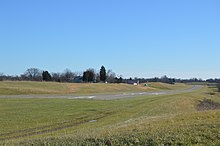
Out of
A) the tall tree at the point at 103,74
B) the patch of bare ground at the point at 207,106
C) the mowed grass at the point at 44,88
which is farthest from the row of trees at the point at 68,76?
the patch of bare ground at the point at 207,106

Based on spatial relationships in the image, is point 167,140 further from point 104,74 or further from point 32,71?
point 32,71

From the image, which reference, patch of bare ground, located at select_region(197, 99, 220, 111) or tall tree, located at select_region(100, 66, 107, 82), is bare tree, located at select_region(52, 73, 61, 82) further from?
patch of bare ground, located at select_region(197, 99, 220, 111)

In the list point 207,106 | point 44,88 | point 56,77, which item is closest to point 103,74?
point 56,77

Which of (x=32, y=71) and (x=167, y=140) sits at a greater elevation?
(x=32, y=71)

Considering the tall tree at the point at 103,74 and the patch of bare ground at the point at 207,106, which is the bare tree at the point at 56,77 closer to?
the tall tree at the point at 103,74

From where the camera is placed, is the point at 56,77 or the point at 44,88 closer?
the point at 44,88

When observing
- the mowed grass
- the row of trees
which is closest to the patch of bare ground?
the mowed grass

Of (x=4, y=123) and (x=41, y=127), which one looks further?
(x=4, y=123)

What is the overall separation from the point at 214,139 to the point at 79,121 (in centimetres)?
1343

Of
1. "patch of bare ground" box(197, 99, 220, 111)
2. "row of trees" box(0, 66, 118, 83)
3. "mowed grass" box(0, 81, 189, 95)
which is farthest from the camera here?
"row of trees" box(0, 66, 118, 83)

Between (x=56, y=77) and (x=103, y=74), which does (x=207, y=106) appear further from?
(x=56, y=77)

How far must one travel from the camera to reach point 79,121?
1991cm

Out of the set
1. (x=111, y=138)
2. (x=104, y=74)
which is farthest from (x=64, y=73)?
(x=111, y=138)

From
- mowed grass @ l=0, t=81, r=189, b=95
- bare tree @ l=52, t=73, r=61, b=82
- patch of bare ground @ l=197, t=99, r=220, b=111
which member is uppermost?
bare tree @ l=52, t=73, r=61, b=82
